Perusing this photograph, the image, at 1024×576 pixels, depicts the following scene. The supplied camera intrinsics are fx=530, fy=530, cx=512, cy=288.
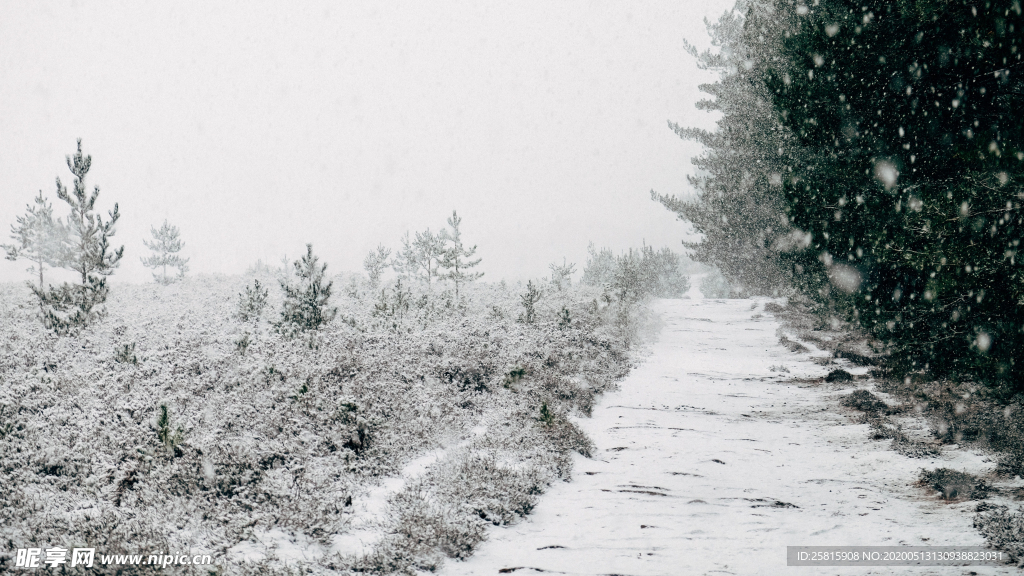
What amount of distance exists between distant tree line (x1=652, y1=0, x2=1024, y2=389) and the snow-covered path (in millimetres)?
1715

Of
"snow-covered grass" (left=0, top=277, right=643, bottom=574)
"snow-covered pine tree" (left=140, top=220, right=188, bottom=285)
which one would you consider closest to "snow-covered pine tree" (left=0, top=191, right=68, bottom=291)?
"snow-covered pine tree" (left=140, top=220, right=188, bottom=285)

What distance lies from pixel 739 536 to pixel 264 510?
15.1 ft

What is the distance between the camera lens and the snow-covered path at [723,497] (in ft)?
15.6

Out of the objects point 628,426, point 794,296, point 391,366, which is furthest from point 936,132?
point 794,296

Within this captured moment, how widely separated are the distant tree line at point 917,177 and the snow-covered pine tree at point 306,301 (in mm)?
10823

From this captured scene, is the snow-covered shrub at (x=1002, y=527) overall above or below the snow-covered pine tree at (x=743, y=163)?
below

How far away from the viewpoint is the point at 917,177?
8.80 metres

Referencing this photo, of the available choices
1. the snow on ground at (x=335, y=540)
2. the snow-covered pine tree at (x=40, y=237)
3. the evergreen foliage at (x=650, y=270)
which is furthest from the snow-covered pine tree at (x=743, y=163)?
the snow-covered pine tree at (x=40, y=237)

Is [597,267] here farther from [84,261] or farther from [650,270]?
[84,261]

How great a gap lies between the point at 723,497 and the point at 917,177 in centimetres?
660

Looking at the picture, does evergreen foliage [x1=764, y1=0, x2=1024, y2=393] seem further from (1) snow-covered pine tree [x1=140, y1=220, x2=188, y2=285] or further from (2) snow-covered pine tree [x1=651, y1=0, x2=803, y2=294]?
(1) snow-covered pine tree [x1=140, y1=220, x2=188, y2=285]

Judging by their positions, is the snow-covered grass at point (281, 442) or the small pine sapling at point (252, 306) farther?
the small pine sapling at point (252, 306)

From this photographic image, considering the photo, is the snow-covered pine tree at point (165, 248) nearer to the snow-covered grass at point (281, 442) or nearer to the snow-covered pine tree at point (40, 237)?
the snow-covered pine tree at point (40, 237)

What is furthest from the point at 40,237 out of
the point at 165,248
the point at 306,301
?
the point at 306,301
